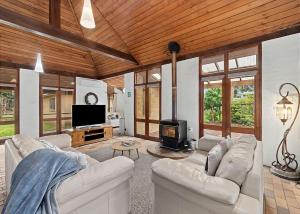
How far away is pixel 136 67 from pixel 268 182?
5039 mm

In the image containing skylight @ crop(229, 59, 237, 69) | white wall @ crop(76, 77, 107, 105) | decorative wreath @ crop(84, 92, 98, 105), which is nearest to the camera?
skylight @ crop(229, 59, 237, 69)

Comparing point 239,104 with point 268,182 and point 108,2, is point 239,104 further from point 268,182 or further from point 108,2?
point 108,2

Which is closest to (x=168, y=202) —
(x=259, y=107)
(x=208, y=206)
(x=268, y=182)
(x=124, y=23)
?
(x=208, y=206)

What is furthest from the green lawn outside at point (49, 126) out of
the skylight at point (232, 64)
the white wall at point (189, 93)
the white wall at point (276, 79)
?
A: the white wall at point (276, 79)

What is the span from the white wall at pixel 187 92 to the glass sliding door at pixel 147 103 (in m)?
0.48

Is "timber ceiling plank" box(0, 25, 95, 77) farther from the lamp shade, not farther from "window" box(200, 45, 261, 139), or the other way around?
the lamp shade

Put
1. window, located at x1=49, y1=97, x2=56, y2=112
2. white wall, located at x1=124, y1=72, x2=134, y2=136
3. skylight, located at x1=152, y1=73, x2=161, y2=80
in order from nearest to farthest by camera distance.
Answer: skylight, located at x1=152, y1=73, x2=161, y2=80 → window, located at x1=49, y1=97, x2=56, y2=112 → white wall, located at x1=124, y1=72, x2=134, y2=136

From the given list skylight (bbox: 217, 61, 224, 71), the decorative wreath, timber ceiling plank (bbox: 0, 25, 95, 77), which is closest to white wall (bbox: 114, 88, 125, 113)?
the decorative wreath

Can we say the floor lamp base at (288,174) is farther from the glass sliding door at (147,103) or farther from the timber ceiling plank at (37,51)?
the timber ceiling plank at (37,51)

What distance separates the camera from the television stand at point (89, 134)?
4.84 meters

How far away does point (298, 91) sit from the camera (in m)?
2.93

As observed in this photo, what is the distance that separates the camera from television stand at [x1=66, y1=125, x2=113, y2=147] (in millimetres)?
4844

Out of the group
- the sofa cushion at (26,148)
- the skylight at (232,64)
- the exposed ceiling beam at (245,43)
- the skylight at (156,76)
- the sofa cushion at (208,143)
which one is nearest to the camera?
the sofa cushion at (26,148)

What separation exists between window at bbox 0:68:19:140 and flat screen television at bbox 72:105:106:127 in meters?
1.98
